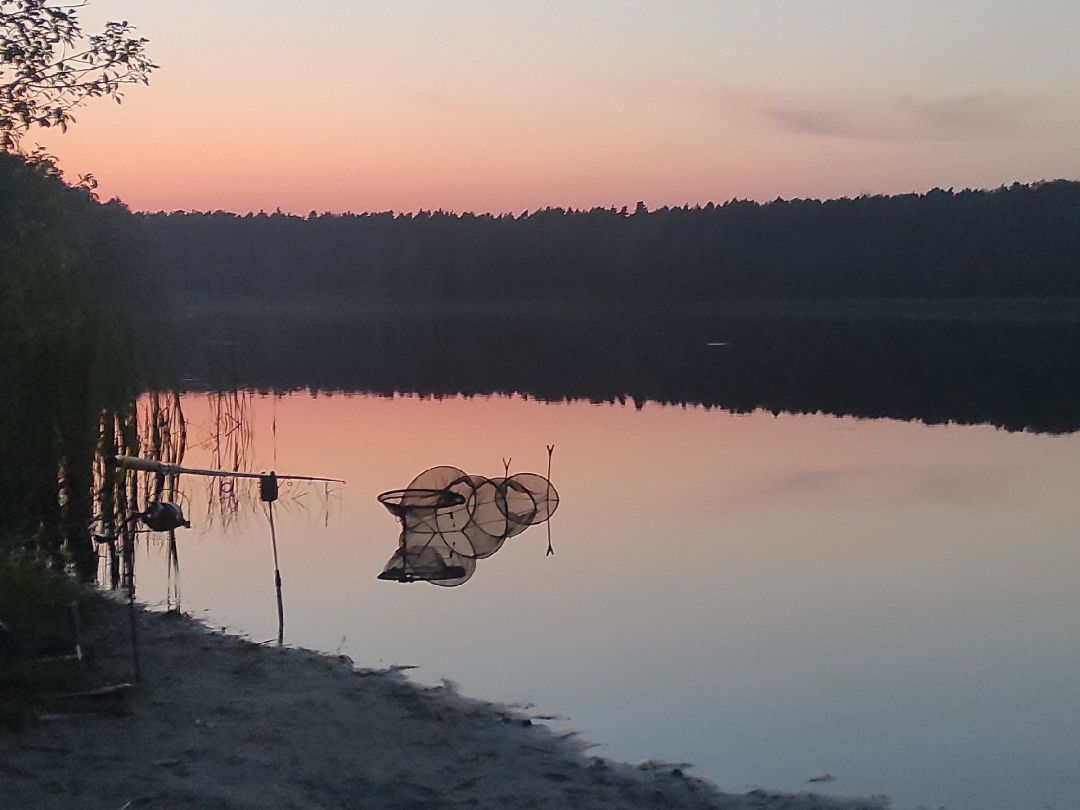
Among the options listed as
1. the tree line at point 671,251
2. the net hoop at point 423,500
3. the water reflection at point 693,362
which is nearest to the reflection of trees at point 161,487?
the water reflection at point 693,362

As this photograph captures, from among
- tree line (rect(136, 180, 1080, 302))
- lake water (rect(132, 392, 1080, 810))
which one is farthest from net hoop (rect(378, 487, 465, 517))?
tree line (rect(136, 180, 1080, 302))

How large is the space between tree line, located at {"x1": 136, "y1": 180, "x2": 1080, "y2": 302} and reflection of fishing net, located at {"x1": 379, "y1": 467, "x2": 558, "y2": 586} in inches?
2821

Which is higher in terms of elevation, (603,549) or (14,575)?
(14,575)

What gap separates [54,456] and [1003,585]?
8325 mm

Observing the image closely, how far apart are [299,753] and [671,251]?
91590 millimetres

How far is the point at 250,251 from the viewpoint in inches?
4210

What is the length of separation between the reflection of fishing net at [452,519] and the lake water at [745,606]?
0.23 meters

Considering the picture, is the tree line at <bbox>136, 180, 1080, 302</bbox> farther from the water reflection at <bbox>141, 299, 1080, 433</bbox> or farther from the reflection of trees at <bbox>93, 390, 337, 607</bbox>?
the reflection of trees at <bbox>93, 390, 337, 607</bbox>

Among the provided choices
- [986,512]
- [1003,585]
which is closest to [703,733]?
[1003,585]

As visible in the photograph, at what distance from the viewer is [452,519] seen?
10664 millimetres

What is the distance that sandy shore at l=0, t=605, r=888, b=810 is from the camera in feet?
17.9

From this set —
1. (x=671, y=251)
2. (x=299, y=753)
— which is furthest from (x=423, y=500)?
(x=671, y=251)

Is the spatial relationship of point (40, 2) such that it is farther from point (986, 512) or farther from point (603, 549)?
point (986, 512)

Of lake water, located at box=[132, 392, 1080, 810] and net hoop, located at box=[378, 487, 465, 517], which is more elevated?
net hoop, located at box=[378, 487, 465, 517]
